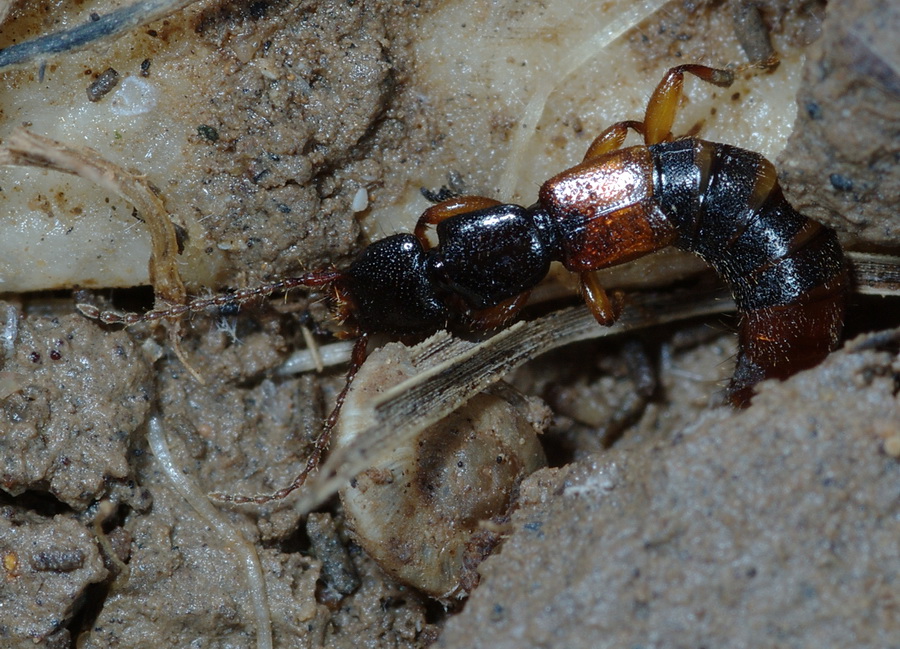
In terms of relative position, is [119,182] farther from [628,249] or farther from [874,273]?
[874,273]

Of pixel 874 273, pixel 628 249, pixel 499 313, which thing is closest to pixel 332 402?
pixel 499 313

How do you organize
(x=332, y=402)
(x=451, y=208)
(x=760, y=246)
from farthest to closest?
(x=332, y=402) → (x=451, y=208) → (x=760, y=246)

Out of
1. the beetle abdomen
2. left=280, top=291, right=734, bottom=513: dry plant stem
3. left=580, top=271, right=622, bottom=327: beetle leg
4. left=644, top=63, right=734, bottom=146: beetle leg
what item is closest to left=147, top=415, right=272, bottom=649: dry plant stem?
left=280, top=291, right=734, bottom=513: dry plant stem

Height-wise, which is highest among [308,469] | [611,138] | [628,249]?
[611,138]

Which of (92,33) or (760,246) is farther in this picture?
(760,246)

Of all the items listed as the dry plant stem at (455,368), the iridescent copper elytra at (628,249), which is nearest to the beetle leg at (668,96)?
the iridescent copper elytra at (628,249)

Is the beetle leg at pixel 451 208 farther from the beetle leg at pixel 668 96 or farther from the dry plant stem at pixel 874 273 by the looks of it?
the dry plant stem at pixel 874 273

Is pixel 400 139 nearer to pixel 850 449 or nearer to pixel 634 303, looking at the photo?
pixel 634 303
